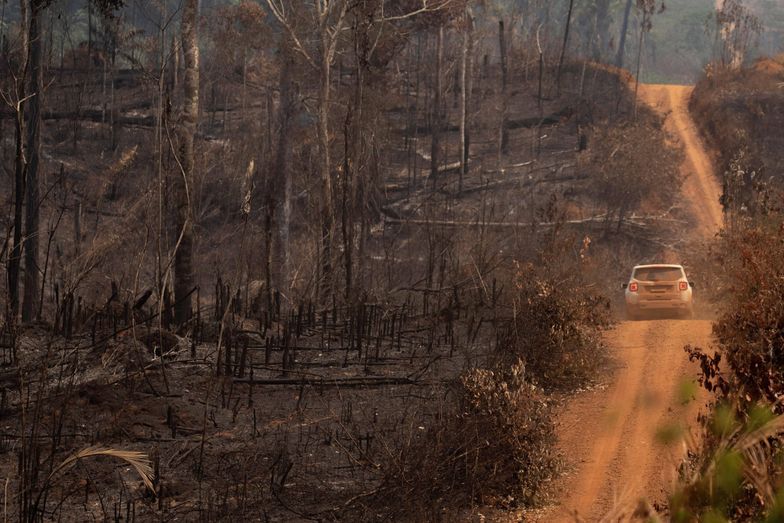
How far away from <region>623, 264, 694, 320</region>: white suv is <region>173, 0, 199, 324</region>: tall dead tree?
8.04m

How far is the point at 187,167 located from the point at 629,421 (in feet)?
26.0

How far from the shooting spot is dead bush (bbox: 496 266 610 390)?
12.2m

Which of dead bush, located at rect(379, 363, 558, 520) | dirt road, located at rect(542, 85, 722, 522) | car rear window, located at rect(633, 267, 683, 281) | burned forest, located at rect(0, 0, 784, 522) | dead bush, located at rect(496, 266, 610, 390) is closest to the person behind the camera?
dead bush, located at rect(379, 363, 558, 520)

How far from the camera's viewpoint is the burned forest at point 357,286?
814 centimetres

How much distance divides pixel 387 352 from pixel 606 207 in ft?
72.4

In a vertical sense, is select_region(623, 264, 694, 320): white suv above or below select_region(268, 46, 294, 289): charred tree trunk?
below

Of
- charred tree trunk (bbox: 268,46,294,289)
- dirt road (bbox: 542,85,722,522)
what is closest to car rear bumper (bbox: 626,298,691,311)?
dirt road (bbox: 542,85,722,522)

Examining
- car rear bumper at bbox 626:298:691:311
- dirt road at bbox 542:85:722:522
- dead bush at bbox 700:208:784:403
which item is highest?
dead bush at bbox 700:208:784:403

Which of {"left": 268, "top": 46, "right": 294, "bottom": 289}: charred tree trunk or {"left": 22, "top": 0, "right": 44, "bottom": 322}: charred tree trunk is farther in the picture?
{"left": 268, "top": 46, "right": 294, "bottom": 289}: charred tree trunk

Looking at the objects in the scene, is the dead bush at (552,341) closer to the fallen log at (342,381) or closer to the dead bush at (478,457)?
the fallen log at (342,381)

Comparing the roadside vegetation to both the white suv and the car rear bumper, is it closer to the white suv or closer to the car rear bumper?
the white suv

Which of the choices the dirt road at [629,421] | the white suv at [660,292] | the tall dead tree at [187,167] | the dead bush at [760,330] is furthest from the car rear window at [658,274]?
the tall dead tree at [187,167]

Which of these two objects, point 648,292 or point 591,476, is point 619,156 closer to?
point 648,292

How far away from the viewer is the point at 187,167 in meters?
15.1
